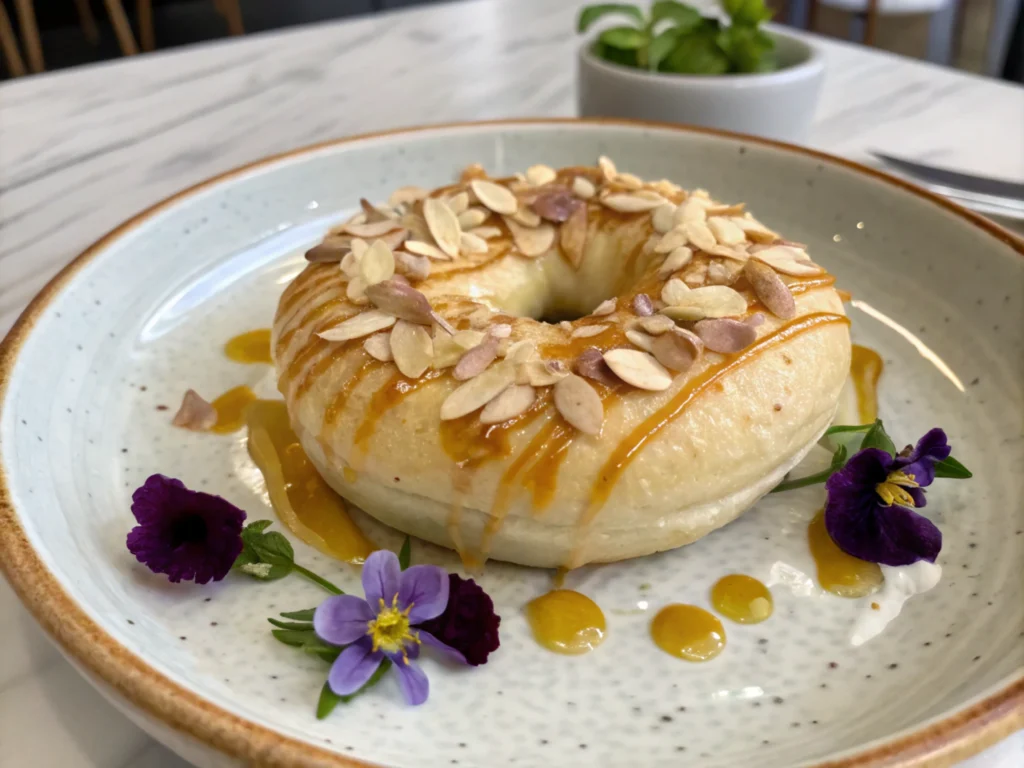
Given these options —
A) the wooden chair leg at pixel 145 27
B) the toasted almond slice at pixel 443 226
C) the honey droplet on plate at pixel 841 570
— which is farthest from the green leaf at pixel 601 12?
the wooden chair leg at pixel 145 27

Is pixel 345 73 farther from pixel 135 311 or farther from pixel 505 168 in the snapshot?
pixel 135 311

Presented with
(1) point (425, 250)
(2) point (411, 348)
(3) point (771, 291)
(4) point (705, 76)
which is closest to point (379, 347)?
(2) point (411, 348)

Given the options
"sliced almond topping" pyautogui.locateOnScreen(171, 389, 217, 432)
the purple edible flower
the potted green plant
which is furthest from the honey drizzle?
the potted green plant

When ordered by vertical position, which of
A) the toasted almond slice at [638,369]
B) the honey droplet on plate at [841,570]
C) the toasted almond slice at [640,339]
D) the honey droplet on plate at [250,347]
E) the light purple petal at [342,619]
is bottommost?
the honey droplet on plate at [841,570]

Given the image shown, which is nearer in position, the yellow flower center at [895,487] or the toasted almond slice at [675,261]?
the yellow flower center at [895,487]

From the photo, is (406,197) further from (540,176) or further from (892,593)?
(892,593)

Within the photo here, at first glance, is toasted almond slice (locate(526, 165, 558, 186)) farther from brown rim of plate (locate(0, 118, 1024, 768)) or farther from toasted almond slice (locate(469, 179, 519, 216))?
brown rim of plate (locate(0, 118, 1024, 768))

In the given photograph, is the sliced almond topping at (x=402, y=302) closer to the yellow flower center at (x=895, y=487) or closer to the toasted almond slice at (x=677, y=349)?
the toasted almond slice at (x=677, y=349)

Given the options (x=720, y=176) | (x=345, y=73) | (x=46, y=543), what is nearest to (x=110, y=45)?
(x=345, y=73)
